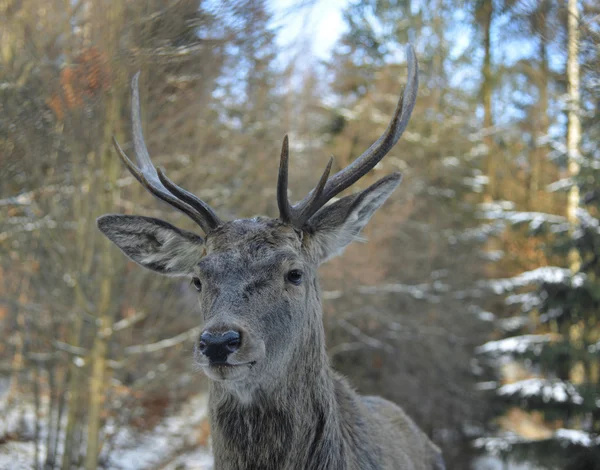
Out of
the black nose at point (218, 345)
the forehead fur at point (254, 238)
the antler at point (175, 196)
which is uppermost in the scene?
the antler at point (175, 196)

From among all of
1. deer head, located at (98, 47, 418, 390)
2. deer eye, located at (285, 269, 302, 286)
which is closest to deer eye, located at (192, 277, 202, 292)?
deer head, located at (98, 47, 418, 390)

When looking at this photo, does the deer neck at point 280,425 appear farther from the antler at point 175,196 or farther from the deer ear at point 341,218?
the antler at point 175,196

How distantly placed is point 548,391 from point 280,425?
480 inches

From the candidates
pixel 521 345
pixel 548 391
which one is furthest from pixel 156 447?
pixel 548 391

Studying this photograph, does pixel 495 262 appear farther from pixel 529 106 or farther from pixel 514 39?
pixel 514 39

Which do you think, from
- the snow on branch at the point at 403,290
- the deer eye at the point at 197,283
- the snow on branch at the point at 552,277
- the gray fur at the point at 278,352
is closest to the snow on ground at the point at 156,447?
the snow on branch at the point at 403,290

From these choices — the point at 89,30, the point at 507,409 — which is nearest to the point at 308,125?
the point at 507,409

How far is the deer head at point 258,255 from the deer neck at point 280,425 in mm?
103

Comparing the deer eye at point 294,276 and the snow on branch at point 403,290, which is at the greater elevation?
the snow on branch at point 403,290

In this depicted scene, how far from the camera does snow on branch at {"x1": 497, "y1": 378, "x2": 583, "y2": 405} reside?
14023 mm

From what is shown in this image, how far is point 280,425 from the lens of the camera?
3680 mm

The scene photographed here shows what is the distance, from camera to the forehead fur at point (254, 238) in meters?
3.91

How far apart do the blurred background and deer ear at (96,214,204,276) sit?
40.4 inches

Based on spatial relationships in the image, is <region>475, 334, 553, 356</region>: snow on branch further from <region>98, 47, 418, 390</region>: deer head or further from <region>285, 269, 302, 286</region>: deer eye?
<region>285, 269, 302, 286</region>: deer eye
